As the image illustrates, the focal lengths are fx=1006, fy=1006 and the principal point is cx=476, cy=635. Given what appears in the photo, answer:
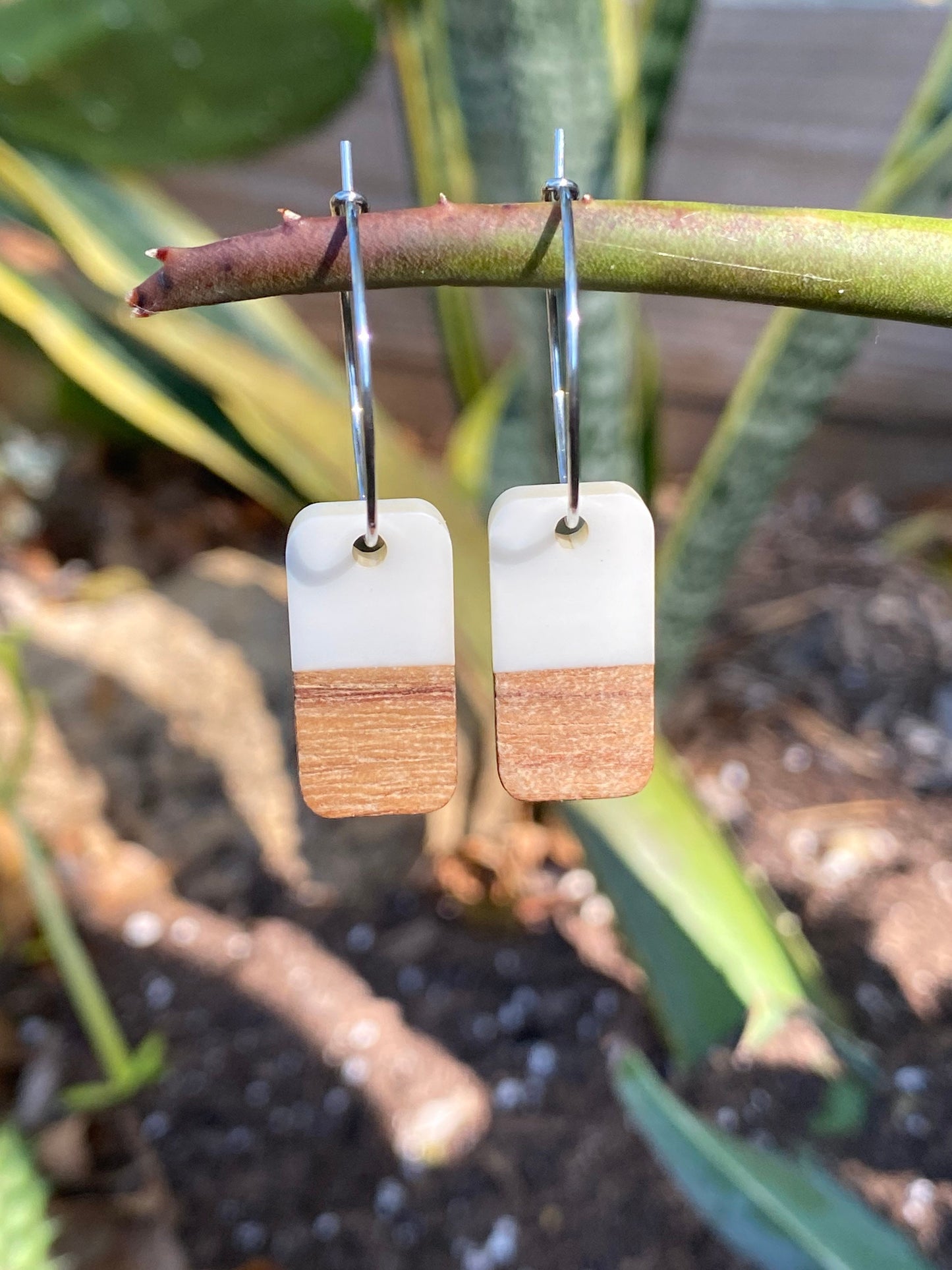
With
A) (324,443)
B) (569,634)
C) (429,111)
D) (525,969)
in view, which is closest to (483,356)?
(429,111)

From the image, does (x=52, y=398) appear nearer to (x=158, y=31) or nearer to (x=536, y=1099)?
(x=158, y=31)

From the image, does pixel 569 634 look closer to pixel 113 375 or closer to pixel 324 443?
pixel 324 443

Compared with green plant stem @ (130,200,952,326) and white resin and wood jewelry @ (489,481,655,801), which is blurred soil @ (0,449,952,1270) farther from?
green plant stem @ (130,200,952,326)

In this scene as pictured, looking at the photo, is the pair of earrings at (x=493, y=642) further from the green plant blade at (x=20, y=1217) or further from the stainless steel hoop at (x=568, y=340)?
the green plant blade at (x=20, y=1217)

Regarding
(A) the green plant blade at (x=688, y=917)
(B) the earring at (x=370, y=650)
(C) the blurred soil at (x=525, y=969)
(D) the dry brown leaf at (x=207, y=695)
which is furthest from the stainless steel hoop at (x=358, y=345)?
(D) the dry brown leaf at (x=207, y=695)

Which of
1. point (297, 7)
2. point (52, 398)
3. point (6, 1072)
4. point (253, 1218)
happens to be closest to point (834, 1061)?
point (253, 1218)

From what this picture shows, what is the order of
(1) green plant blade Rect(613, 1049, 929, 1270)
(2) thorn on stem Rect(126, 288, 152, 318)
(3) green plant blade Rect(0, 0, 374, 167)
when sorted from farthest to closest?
(3) green plant blade Rect(0, 0, 374, 167), (1) green plant blade Rect(613, 1049, 929, 1270), (2) thorn on stem Rect(126, 288, 152, 318)

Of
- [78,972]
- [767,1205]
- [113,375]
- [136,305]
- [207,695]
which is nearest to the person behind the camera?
[136,305]

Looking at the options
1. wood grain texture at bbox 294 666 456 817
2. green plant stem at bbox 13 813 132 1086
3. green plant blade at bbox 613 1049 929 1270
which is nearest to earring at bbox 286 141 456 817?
wood grain texture at bbox 294 666 456 817
